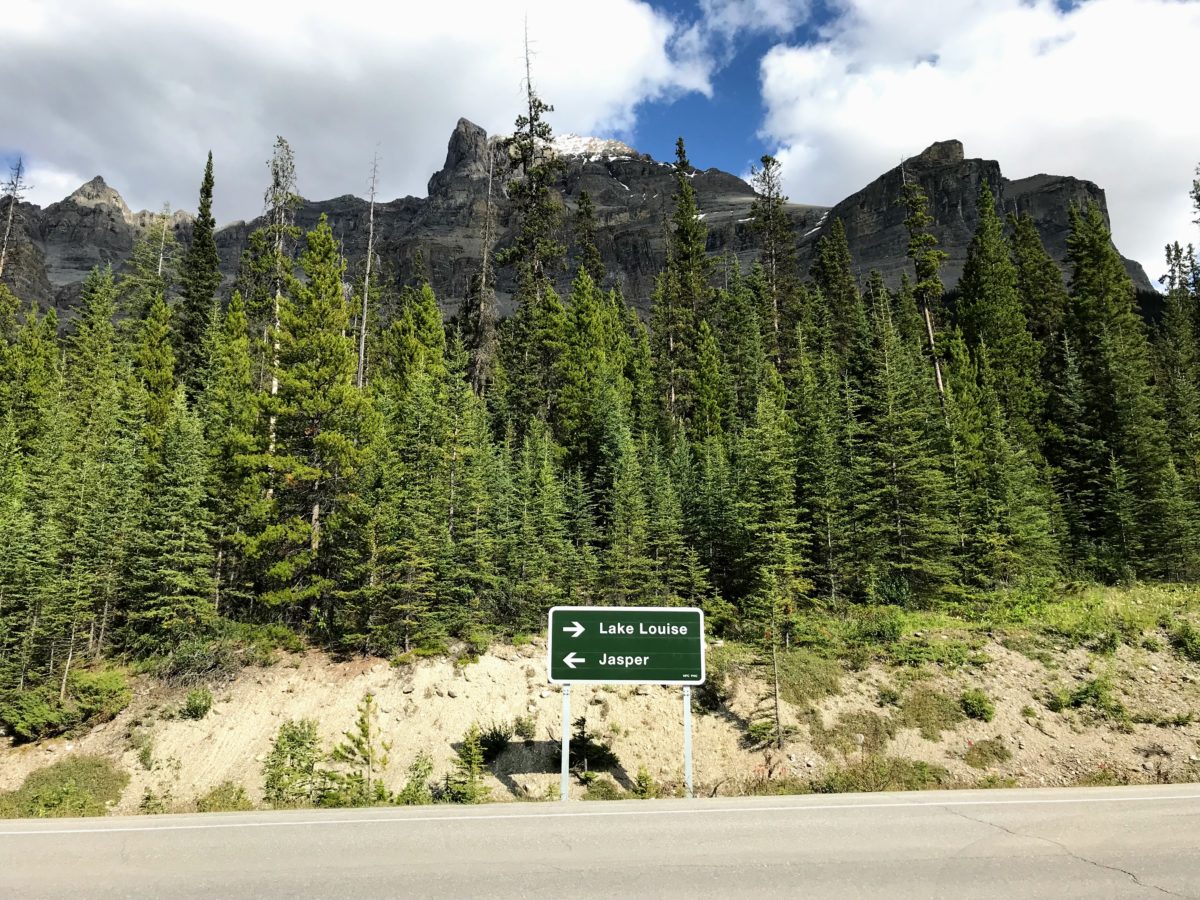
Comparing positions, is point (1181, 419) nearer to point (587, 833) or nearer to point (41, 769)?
point (587, 833)

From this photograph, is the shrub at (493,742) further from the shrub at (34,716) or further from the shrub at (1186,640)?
the shrub at (1186,640)

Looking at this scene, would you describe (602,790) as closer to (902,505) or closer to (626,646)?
(626,646)

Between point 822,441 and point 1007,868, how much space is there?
22926 millimetres

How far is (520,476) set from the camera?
31359mm

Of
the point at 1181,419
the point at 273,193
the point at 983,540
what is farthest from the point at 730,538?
the point at 1181,419

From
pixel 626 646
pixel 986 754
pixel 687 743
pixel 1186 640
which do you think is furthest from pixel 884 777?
pixel 1186 640

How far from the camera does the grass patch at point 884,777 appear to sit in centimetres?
1195

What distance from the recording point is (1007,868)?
21.9ft

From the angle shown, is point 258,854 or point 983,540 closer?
point 258,854

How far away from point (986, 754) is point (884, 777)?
6.74 meters

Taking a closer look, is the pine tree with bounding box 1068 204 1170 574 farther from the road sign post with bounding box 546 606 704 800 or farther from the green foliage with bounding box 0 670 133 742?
the green foliage with bounding box 0 670 133 742

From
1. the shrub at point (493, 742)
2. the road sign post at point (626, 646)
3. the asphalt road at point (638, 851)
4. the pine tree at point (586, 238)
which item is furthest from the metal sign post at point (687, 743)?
the pine tree at point (586, 238)

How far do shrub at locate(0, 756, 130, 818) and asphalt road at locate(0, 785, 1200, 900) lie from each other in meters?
9.91

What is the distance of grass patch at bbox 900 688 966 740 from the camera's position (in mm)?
18641
